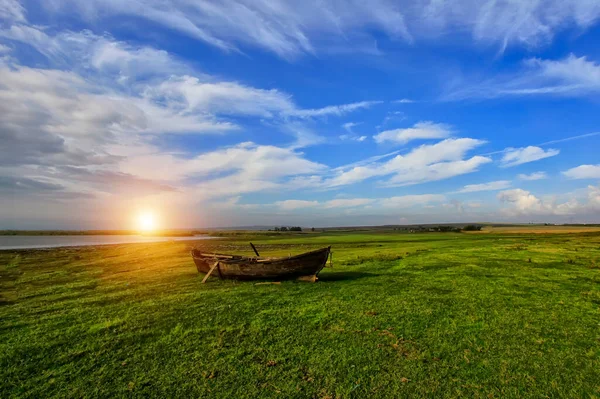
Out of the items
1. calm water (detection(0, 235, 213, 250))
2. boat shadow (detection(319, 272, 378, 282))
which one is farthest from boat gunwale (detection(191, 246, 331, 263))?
calm water (detection(0, 235, 213, 250))

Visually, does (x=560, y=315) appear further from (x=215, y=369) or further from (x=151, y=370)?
(x=151, y=370)

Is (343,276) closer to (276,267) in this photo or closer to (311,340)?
(276,267)

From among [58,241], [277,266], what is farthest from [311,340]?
[58,241]

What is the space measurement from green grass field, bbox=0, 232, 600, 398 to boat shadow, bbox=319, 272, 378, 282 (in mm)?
1791

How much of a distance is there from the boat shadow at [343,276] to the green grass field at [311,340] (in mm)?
1791

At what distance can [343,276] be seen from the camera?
1869 cm

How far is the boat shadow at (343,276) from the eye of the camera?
18.0 m

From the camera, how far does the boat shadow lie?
58.9ft

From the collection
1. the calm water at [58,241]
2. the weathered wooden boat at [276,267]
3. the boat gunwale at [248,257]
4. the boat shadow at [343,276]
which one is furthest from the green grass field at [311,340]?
the calm water at [58,241]

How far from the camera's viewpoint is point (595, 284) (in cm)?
1516

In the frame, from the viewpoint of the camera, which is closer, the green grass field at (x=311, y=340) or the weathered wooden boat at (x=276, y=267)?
the green grass field at (x=311, y=340)

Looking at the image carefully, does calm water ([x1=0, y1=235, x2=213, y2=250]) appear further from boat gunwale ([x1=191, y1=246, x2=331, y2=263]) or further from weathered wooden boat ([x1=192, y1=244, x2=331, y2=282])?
weathered wooden boat ([x1=192, y1=244, x2=331, y2=282])

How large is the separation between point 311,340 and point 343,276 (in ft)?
32.4

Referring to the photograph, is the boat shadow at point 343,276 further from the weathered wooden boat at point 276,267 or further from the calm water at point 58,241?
the calm water at point 58,241
